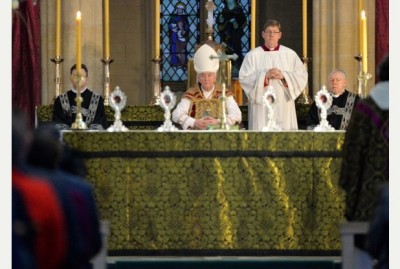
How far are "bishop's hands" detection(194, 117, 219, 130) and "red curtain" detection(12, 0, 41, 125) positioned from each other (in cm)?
464

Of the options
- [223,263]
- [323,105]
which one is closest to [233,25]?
[323,105]

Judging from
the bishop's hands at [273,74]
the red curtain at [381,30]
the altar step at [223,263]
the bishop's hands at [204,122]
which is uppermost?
the red curtain at [381,30]

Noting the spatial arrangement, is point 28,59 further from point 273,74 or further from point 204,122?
point 204,122

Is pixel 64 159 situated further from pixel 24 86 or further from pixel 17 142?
pixel 24 86

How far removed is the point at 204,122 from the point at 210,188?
1.36m

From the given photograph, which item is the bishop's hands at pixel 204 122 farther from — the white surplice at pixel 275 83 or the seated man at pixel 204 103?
the white surplice at pixel 275 83

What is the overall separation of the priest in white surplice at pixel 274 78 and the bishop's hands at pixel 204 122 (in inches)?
44.2

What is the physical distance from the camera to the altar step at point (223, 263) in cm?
1066

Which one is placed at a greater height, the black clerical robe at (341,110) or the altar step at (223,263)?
the black clerical robe at (341,110)

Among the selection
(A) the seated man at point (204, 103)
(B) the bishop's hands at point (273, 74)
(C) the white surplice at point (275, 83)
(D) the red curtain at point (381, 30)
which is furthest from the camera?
(D) the red curtain at point (381, 30)

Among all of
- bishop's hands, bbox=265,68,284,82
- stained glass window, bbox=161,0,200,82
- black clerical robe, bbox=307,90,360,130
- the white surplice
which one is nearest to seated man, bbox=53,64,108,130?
the white surplice

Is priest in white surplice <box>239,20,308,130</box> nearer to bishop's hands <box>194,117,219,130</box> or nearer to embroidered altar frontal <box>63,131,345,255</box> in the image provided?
bishop's hands <box>194,117,219,130</box>

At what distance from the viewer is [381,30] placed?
648 inches

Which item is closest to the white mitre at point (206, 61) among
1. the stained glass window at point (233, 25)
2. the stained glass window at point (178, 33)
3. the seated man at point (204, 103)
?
the seated man at point (204, 103)
